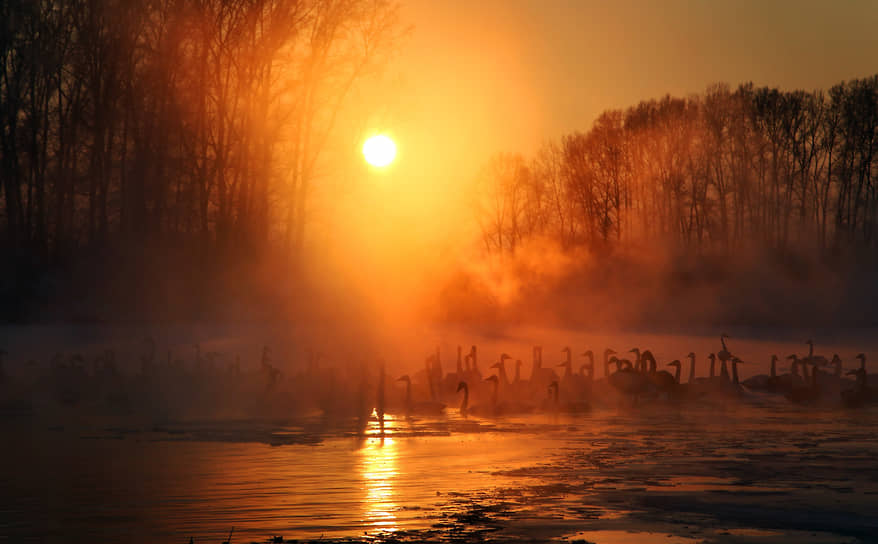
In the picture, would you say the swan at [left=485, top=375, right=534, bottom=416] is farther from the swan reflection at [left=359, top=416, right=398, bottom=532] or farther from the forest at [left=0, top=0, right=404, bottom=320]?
the forest at [left=0, top=0, right=404, bottom=320]

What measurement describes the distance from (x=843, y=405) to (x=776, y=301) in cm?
2425

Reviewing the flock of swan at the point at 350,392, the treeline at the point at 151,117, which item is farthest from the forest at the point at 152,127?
the flock of swan at the point at 350,392

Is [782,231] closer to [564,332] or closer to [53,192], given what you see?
[564,332]

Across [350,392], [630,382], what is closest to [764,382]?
[630,382]

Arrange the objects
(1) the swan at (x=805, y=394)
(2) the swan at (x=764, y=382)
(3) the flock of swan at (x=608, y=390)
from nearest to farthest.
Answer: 1. (3) the flock of swan at (x=608, y=390)
2. (1) the swan at (x=805, y=394)
3. (2) the swan at (x=764, y=382)

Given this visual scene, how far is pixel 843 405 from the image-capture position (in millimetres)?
24469

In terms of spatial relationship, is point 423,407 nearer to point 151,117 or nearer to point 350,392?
point 350,392

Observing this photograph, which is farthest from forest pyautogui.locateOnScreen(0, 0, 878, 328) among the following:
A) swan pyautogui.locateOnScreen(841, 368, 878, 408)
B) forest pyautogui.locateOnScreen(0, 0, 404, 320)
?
swan pyautogui.locateOnScreen(841, 368, 878, 408)

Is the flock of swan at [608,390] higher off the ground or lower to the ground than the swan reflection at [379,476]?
higher

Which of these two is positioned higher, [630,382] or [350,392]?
[630,382]

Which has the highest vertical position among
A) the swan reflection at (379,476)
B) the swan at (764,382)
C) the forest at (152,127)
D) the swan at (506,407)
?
the forest at (152,127)

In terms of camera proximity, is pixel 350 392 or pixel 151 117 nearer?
pixel 350 392

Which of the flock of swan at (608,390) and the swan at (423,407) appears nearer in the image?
the swan at (423,407)

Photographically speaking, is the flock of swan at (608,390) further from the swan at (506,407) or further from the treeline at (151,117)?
the treeline at (151,117)
